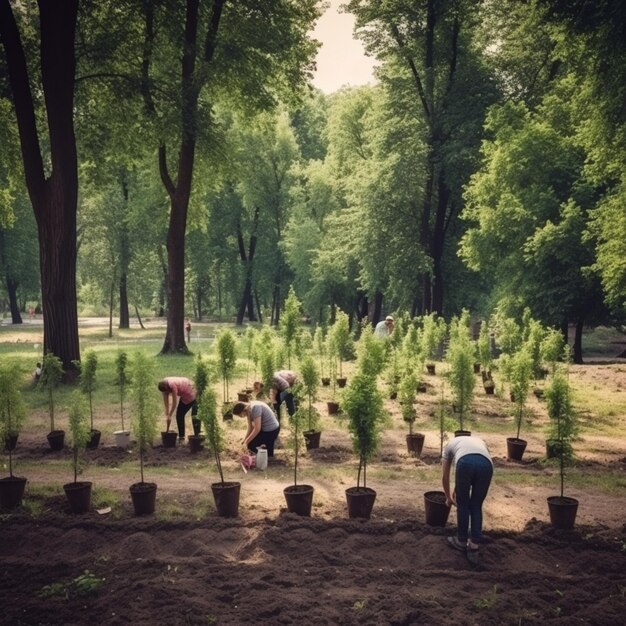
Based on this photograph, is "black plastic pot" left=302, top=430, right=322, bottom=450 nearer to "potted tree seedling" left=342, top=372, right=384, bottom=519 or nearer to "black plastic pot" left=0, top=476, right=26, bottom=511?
"potted tree seedling" left=342, top=372, right=384, bottom=519

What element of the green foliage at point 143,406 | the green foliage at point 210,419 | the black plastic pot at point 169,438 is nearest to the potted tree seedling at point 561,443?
the green foliage at point 210,419

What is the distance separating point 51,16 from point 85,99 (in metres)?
4.16

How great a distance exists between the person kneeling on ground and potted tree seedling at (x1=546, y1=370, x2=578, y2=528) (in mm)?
4930

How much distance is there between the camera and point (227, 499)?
7918 mm

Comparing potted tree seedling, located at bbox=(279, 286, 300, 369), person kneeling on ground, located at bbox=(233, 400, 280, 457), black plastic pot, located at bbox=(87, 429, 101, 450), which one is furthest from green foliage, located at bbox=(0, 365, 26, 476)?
potted tree seedling, located at bbox=(279, 286, 300, 369)

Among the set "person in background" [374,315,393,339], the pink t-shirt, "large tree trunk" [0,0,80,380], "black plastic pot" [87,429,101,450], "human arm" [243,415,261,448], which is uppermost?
"large tree trunk" [0,0,80,380]

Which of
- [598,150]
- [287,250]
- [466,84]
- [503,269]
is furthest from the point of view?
[287,250]

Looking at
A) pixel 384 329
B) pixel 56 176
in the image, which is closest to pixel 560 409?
pixel 384 329

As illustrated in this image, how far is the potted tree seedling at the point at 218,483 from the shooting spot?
7910 mm

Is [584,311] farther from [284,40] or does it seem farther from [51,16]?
[51,16]

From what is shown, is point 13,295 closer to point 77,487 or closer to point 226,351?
point 226,351

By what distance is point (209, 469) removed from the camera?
33.6 feet

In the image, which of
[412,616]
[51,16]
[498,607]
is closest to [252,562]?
[412,616]

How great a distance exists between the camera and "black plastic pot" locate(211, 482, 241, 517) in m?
7.89
